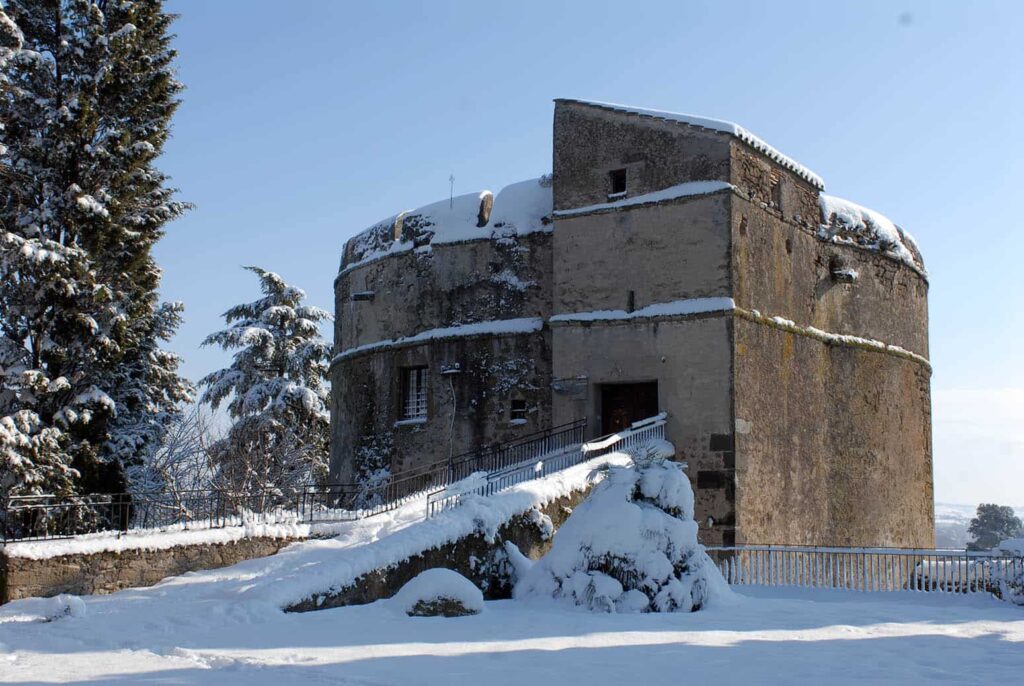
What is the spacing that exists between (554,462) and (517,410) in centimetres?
375

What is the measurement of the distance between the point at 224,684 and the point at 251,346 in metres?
25.1

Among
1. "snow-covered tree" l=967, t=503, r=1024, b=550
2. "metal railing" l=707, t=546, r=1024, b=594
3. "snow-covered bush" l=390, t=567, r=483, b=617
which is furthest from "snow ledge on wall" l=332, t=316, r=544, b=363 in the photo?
"snow-covered tree" l=967, t=503, r=1024, b=550

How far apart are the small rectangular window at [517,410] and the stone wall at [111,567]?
8.03 metres

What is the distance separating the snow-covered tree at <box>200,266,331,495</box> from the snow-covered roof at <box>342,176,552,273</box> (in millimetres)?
7333

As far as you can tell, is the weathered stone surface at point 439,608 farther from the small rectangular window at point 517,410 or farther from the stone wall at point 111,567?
the small rectangular window at point 517,410

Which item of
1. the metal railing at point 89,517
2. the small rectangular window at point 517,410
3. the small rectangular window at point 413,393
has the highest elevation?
the small rectangular window at point 413,393

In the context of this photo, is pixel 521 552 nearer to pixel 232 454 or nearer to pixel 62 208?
pixel 62 208

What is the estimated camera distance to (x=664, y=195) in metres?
20.4

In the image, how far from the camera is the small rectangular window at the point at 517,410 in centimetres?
2225

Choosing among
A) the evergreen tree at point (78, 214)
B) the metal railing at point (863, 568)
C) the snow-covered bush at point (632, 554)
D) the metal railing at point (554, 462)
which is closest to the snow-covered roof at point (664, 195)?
the metal railing at point (554, 462)

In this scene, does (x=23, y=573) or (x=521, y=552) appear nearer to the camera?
(x=23, y=573)

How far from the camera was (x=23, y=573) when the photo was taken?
12.3m

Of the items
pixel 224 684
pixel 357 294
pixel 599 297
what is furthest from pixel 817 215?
pixel 224 684

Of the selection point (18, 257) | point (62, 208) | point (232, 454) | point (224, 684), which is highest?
point (62, 208)
